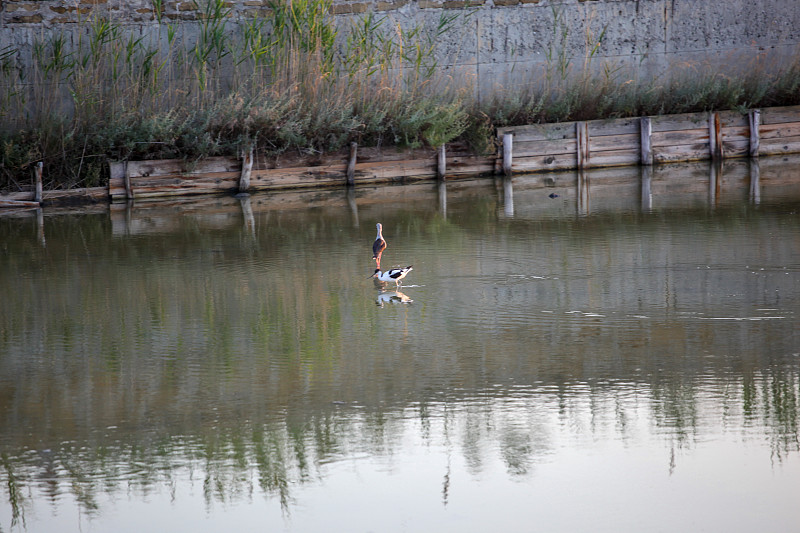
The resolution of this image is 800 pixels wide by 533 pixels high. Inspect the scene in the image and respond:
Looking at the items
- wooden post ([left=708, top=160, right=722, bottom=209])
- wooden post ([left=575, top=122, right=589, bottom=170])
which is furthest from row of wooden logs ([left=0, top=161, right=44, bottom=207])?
wooden post ([left=708, top=160, right=722, bottom=209])

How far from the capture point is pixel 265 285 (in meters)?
7.98

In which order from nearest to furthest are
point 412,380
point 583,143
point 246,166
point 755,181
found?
point 412,380 < point 755,181 < point 246,166 < point 583,143

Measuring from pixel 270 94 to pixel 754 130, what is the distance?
732cm

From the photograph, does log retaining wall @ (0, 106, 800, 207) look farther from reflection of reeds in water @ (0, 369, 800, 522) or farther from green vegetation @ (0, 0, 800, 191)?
reflection of reeds in water @ (0, 369, 800, 522)

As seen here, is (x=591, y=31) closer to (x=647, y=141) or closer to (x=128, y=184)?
(x=647, y=141)

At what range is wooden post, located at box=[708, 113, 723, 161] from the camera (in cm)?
1502

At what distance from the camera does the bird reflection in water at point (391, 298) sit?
731 centimetres

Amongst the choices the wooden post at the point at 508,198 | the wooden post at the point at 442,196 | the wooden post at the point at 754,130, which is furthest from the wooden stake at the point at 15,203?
the wooden post at the point at 754,130

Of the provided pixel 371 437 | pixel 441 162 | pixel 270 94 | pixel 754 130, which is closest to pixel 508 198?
pixel 441 162

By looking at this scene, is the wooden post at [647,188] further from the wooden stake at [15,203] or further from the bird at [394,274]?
the wooden stake at [15,203]

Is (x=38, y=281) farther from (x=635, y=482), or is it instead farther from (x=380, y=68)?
(x=380, y=68)

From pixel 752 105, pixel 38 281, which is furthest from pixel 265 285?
pixel 752 105

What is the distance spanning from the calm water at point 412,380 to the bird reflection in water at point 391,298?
0.11ft

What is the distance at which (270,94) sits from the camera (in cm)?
1414
